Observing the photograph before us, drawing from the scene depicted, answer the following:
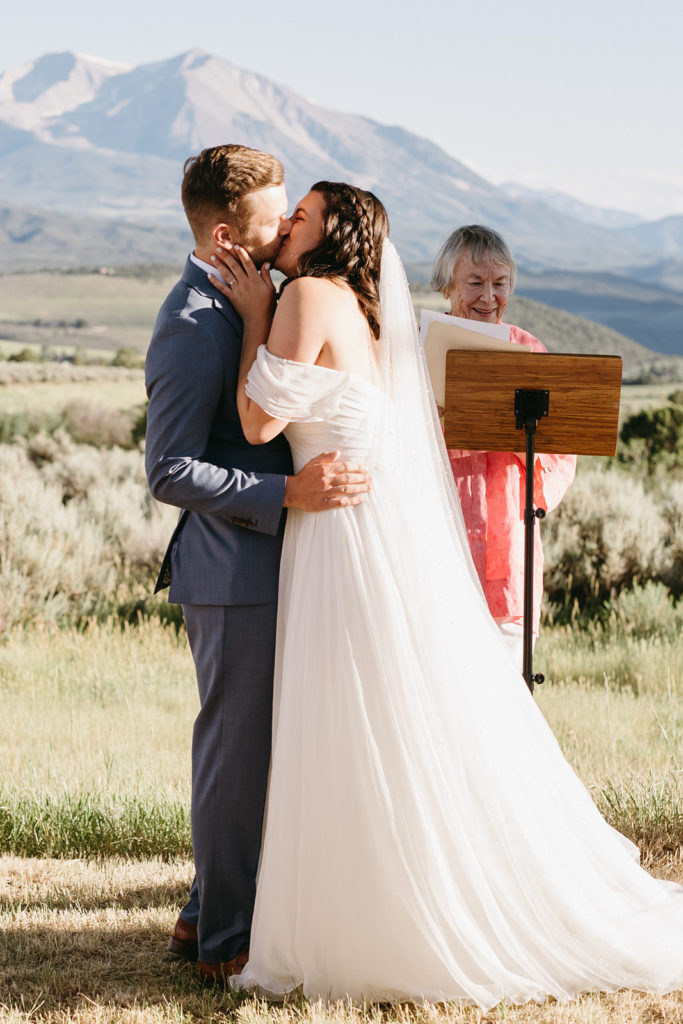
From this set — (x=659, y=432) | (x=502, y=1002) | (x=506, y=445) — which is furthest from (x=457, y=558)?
(x=659, y=432)

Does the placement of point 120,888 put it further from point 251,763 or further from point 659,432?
point 659,432

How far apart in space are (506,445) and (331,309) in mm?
942

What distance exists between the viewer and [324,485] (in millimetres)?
3037

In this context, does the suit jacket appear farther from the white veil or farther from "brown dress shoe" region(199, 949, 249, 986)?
"brown dress shoe" region(199, 949, 249, 986)

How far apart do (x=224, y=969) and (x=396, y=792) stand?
2.56 ft

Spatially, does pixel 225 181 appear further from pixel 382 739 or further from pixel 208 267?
pixel 382 739

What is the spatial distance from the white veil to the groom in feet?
0.63

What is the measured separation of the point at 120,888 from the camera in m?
4.06

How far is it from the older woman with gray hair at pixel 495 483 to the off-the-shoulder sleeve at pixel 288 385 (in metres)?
1.14

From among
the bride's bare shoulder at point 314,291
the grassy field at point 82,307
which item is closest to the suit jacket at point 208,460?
the bride's bare shoulder at point 314,291

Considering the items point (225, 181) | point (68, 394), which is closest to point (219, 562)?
point (225, 181)

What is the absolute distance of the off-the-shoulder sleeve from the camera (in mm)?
2916

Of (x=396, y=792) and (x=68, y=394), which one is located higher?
(x=68, y=394)

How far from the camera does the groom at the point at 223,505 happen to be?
2.98 m
